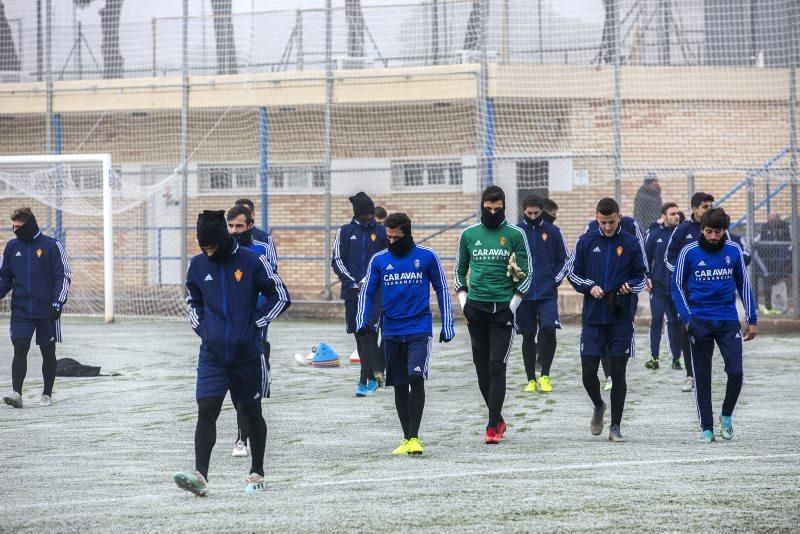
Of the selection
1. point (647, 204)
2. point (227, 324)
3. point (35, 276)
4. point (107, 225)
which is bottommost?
point (227, 324)

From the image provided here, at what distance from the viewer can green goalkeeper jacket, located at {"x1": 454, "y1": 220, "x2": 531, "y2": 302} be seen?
34.9 feet

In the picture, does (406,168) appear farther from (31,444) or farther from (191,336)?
(31,444)

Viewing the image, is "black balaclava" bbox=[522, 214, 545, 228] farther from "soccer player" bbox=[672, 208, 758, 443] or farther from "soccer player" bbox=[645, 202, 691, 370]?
"soccer player" bbox=[672, 208, 758, 443]

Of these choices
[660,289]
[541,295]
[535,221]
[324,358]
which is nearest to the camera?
[541,295]

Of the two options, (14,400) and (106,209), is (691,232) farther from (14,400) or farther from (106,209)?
(106,209)

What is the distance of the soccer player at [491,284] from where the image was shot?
34.8 ft

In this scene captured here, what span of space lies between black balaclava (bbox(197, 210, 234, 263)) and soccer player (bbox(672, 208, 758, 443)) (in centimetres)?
381

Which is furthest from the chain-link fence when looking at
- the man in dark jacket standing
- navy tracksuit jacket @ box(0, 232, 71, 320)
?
navy tracksuit jacket @ box(0, 232, 71, 320)

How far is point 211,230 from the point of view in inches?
321

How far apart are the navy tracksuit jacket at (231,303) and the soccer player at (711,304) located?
3.50 metres

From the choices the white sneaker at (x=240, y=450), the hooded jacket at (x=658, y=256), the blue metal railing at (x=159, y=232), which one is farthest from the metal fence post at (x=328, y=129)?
the white sneaker at (x=240, y=450)

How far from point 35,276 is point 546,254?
508 cm

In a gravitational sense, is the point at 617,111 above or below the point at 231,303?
above

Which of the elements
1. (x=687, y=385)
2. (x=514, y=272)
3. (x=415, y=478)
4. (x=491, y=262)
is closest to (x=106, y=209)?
(x=687, y=385)
